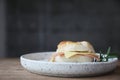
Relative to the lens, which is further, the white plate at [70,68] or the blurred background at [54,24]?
the blurred background at [54,24]

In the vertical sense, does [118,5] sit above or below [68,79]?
above

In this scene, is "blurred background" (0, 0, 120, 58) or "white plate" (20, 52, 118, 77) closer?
"white plate" (20, 52, 118, 77)

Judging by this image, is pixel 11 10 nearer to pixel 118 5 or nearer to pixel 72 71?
pixel 118 5

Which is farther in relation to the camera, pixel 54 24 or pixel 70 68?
pixel 54 24

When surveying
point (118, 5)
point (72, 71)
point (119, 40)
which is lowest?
point (119, 40)

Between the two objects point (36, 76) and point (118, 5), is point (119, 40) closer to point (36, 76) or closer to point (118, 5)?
point (118, 5)

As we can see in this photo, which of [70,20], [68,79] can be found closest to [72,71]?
[68,79]

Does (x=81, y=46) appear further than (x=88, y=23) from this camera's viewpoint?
No
